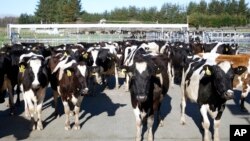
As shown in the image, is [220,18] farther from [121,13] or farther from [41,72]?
[41,72]

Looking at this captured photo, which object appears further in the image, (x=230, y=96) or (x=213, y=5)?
(x=213, y=5)

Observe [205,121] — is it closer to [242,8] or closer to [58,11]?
[58,11]

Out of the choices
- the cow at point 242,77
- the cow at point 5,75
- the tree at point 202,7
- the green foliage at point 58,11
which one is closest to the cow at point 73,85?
the cow at point 5,75

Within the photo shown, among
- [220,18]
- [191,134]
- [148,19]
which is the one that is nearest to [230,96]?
[191,134]

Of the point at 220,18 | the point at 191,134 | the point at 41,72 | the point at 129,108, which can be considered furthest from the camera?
the point at 220,18

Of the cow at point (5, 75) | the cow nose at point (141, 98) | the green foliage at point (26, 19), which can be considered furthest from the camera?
the green foliage at point (26, 19)

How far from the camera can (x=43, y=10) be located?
88.9 meters

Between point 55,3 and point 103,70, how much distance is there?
3108 inches

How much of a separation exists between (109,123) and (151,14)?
8222cm

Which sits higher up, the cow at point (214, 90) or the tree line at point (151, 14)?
the tree line at point (151, 14)

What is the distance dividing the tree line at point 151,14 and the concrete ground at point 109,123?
63014mm

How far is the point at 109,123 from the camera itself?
916cm

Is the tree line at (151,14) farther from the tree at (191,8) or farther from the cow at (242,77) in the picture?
the cow at (242,77)

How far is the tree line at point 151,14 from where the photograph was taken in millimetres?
75125
